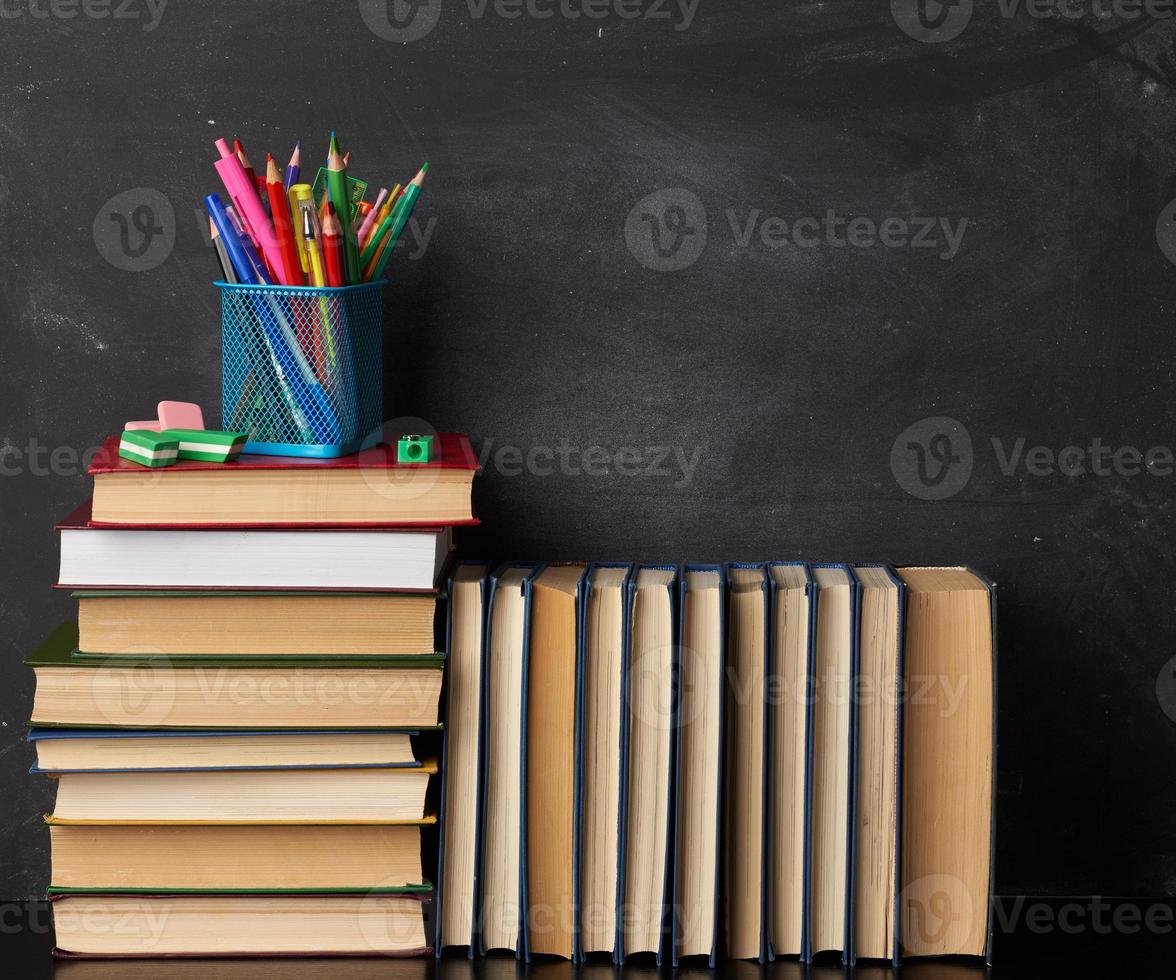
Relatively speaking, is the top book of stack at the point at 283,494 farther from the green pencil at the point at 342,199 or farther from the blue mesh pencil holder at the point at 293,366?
Result: the green pencil at the point at 342,199

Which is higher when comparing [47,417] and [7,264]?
[7,264]

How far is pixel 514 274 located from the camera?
1.42m

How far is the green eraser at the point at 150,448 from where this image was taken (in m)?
1.15

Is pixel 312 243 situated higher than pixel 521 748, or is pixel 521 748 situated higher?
pixel 312 243

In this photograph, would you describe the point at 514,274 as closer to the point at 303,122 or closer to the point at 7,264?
the point at 303,122

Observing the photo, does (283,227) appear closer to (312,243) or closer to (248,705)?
(312,243)

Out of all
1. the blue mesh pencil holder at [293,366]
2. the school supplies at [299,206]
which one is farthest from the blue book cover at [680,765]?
the school supplies at [299,206]

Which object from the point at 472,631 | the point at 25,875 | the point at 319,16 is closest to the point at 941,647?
the point at 472,631

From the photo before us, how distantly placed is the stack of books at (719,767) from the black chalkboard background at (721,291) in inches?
8.7

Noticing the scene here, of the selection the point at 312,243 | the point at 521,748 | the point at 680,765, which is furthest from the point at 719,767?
the point at 312,243

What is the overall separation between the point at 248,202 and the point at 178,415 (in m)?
0.22

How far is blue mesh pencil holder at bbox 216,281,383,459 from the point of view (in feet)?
3.97

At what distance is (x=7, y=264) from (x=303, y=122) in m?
0.37

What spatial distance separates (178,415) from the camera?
4.06 feet
